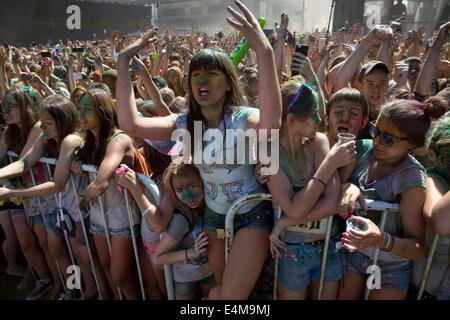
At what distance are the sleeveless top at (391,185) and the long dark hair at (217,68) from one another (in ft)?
2.97

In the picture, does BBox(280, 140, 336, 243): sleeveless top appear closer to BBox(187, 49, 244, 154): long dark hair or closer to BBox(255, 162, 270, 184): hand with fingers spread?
BBox(255, 162, 270, 184): hand with fingers spread

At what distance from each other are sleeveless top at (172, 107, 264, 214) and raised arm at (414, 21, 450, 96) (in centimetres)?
261

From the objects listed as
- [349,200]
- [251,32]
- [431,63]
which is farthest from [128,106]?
[431,63]

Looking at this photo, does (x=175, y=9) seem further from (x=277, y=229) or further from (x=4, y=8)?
(x=277, y=229)

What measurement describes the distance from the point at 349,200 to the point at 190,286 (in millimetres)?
1312

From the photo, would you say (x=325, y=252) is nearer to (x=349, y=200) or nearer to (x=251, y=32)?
(x=349, y=200)

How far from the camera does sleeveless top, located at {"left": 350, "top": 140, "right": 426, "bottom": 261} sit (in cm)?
155

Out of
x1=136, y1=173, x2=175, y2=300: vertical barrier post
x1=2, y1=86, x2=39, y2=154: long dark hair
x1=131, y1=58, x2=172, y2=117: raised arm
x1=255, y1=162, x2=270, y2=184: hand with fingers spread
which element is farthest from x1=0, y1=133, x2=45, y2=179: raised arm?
x1=255, y1=162, x2=270, y2=184: hand with fingers spread

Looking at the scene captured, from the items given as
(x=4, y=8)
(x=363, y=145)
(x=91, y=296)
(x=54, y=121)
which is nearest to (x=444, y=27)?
(x=363, y=145)

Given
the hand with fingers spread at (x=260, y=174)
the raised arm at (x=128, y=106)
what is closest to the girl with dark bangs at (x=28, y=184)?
the raised arm at (x=128, y=106)

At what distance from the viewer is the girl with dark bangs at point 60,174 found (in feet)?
7.94

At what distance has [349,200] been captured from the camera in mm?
1524
